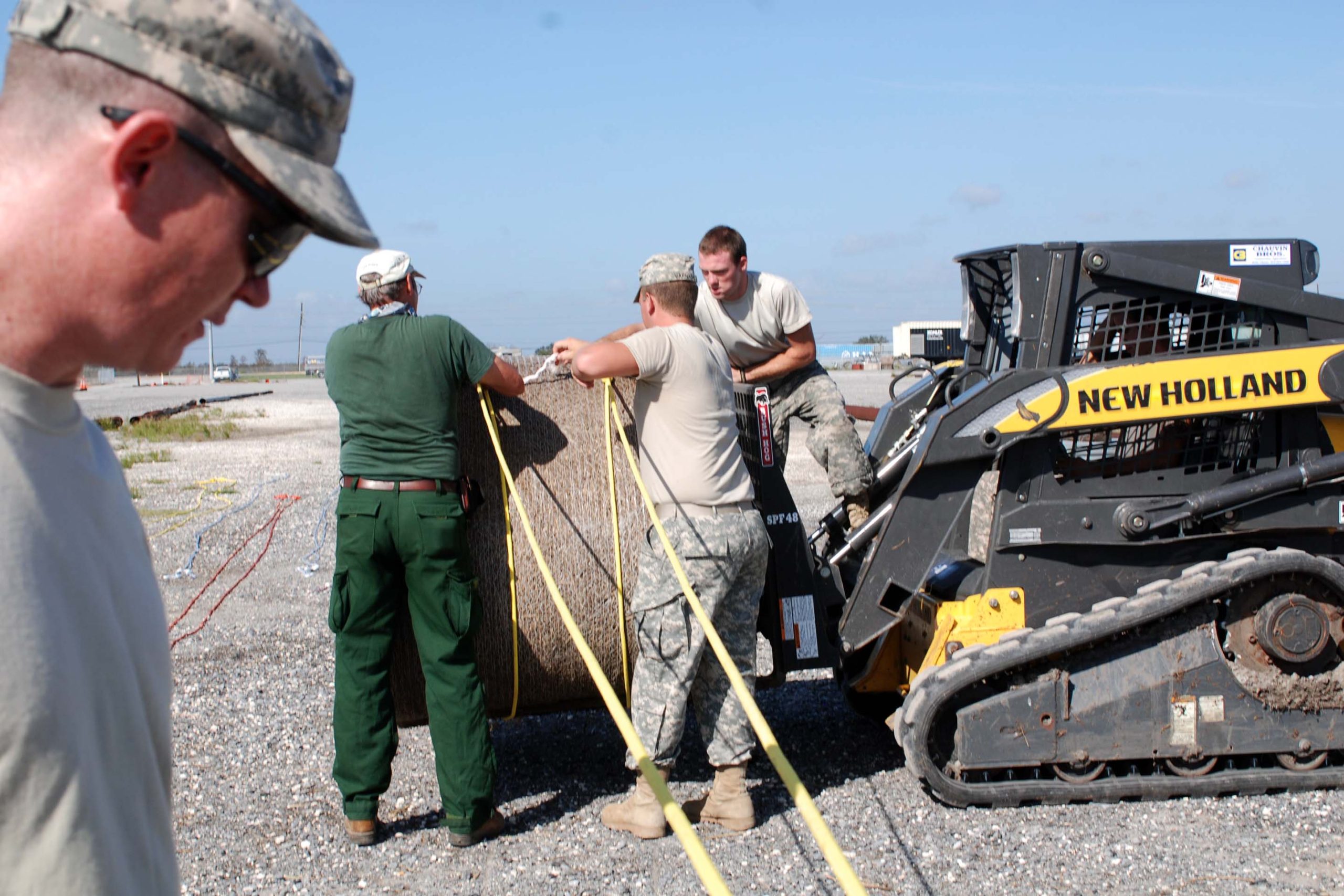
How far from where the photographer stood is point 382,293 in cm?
511

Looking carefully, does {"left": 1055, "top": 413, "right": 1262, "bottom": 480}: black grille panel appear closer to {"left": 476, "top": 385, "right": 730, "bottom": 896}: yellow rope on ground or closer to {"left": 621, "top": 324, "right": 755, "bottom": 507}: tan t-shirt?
{"left": 621, "top": 324, "right": 755, "bottom": 507}: tan t-shirt

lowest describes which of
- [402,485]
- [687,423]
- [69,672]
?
[402,485]

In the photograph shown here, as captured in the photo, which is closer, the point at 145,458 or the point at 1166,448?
the point at 1166,448

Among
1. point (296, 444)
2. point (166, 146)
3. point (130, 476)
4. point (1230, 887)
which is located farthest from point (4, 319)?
point (296, 444)

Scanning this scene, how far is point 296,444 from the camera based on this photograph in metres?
25.1

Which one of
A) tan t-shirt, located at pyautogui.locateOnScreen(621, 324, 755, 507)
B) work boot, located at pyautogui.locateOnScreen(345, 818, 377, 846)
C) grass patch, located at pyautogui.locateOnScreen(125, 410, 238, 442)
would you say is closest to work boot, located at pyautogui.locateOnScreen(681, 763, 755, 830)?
tan t-shirt, located at pyautogui.locateOnScreen(621, 324, 755, 507)

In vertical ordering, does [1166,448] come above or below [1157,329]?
below

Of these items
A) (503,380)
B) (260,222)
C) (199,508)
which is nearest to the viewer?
(260,222)

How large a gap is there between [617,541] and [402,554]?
3.14 feet

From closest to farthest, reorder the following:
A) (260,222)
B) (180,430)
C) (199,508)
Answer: (260,222) < (199,508) < (180,430)

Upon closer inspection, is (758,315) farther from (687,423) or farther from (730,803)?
(730,803)

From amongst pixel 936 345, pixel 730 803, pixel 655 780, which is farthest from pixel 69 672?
pixel 936 345

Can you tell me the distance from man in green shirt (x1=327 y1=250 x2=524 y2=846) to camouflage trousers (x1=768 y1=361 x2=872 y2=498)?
1.77 m

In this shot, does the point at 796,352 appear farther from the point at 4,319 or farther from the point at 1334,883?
the point at 4,319
